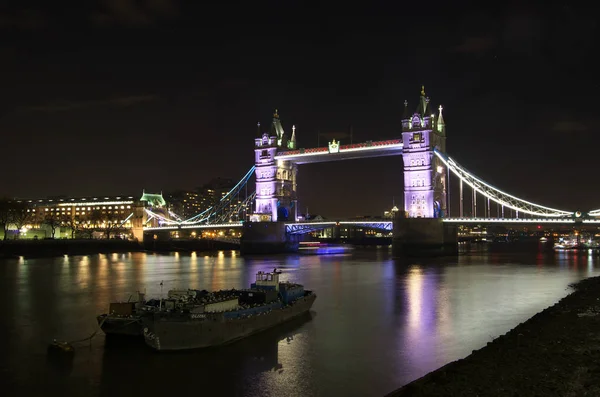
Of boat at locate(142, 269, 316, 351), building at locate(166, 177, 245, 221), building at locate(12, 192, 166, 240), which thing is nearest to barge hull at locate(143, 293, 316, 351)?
boat at locate(142, 269, 316, 351)

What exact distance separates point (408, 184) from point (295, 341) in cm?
4619

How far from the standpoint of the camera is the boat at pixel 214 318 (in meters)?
16.2

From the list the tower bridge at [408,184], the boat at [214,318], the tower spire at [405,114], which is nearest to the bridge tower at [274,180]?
the tower bridge at [408,184]

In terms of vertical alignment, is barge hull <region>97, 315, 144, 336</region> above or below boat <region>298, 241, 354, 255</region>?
above

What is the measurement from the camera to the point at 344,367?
49.0ft

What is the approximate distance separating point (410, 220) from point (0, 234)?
50.1 metres

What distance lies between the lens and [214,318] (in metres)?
16.9

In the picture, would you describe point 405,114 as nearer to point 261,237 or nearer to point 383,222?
point 383,222

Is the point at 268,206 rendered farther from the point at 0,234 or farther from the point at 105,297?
the point at 105,297

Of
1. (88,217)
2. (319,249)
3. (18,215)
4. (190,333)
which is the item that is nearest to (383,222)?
(319,249)

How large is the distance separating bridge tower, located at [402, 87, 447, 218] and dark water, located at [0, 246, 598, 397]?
25.6 meters

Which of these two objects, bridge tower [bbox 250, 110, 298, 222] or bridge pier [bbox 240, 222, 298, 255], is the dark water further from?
bridge tower [bbox 250, 110, 298, 222]

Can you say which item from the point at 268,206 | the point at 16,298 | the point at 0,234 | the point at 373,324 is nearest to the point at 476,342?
the point at 373,324

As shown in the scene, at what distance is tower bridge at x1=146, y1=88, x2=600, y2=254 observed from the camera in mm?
58281
